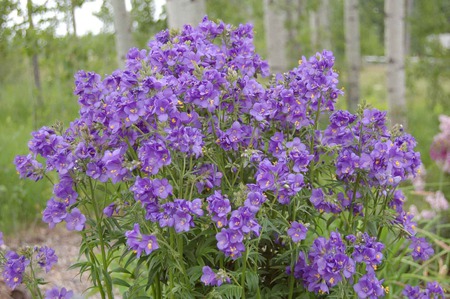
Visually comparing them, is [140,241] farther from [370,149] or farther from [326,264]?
[370,149]

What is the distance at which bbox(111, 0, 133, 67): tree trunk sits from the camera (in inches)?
171

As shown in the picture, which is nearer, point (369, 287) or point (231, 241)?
point (231, 241)

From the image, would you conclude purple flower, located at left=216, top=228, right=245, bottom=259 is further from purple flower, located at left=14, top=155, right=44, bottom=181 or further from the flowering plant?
purple flower, located at left=14, top=155, right=44, bottom=181

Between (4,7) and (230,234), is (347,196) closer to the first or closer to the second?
(230,234)

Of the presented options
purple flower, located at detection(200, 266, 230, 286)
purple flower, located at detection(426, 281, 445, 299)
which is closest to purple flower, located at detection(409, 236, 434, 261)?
purple flower, located at detection(426, 281, 445, 299)

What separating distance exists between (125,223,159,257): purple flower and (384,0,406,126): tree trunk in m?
5.26

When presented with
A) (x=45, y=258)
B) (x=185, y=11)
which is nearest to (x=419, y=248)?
(x=45, y=258)

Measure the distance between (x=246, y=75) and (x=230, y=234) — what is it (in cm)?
68

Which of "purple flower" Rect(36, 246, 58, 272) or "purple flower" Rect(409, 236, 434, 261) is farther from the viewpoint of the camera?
"purple flower" Rect(409, 236, 434, 261)

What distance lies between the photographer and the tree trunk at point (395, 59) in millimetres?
6711

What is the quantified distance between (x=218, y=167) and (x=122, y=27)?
2544 mm

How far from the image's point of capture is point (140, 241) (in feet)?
6.25

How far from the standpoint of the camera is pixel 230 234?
1.84 metres

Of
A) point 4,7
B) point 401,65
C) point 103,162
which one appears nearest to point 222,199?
point 103,162
